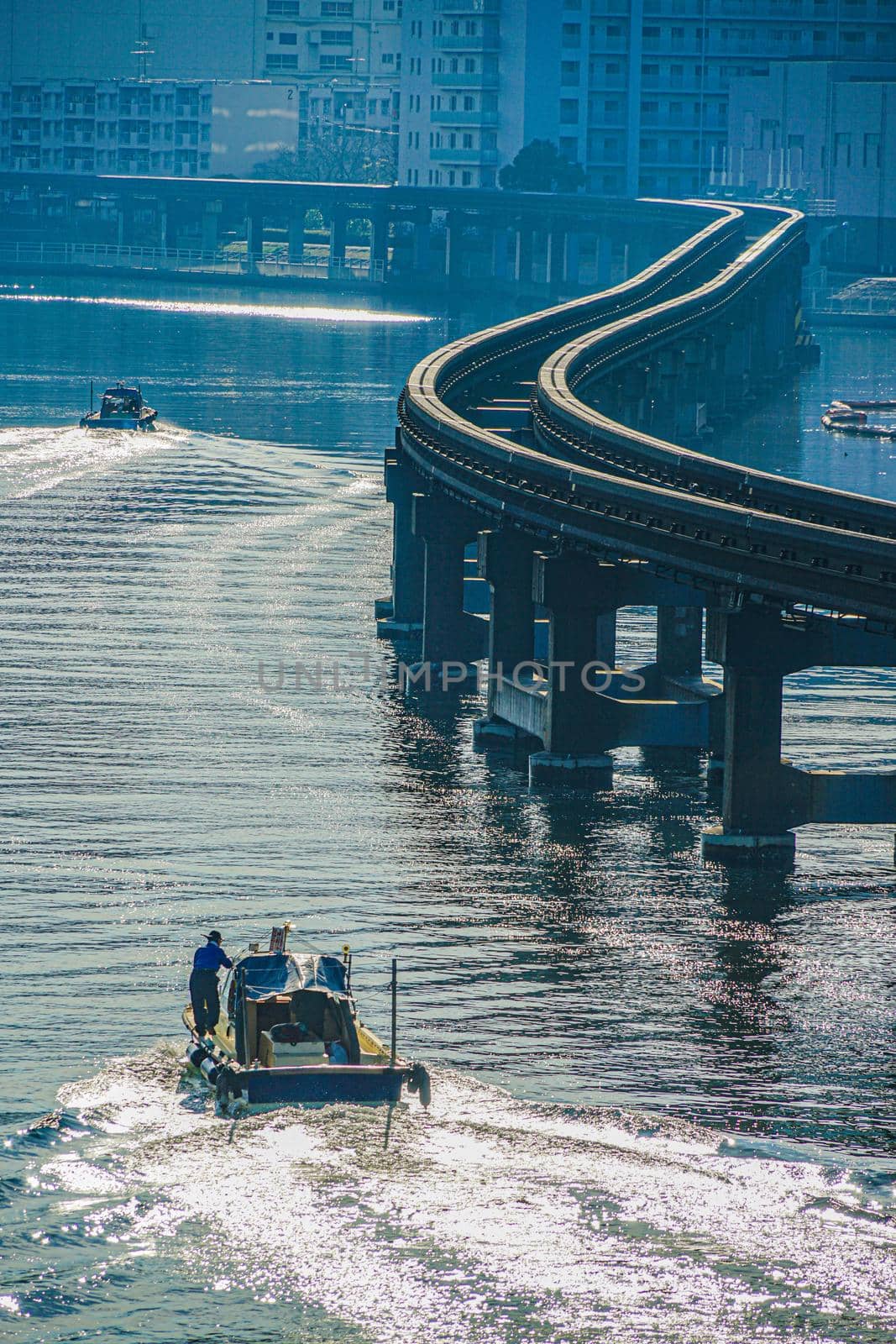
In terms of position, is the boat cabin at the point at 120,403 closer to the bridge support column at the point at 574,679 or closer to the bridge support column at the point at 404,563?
the bridge support column at the point at 404,563

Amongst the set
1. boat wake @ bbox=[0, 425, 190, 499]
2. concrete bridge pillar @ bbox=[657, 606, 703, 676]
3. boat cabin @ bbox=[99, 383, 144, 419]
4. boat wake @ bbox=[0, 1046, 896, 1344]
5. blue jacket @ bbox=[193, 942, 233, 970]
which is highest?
boat cabin @ bbox=[99, 383, 144, 419]

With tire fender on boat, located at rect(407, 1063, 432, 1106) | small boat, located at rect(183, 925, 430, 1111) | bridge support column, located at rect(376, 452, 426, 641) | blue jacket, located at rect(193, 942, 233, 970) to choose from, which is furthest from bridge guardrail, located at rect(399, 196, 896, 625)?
blue jacket, located at rect(193, 942, 233, 970)

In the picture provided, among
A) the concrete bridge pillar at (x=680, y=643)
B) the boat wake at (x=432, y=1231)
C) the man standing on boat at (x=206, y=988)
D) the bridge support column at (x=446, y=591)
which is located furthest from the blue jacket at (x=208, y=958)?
the bridge support column at (x=446, y=591)

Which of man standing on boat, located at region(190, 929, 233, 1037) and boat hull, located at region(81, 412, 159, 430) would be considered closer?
man standing on boat, located at region(190, 929, 233, 1037)

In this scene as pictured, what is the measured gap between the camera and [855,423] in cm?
17838

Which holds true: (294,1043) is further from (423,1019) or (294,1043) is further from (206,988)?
(423,1019)

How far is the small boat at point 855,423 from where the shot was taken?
176000mm

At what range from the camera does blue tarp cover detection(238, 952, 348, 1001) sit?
4381cm

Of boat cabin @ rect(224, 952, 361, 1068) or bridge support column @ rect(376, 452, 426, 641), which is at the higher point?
bridge support column @ rect(376, 452, 426, 641)

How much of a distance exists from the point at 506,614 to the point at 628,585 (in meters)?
8.51

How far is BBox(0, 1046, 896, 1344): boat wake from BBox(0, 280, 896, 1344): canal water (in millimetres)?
68

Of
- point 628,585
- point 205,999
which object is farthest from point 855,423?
point 205,999

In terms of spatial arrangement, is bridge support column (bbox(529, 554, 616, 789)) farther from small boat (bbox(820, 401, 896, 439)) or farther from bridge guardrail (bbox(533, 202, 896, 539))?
small boat (bbox(820, 401, 896, 439))

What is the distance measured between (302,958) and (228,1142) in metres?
5.85
